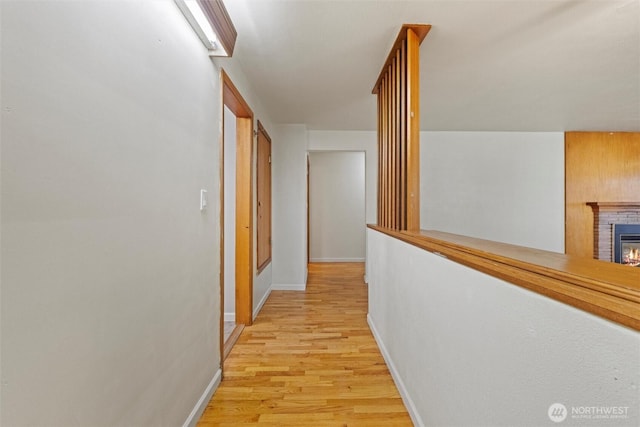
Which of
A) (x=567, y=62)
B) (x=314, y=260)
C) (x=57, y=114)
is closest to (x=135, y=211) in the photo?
(x=57, y=114)

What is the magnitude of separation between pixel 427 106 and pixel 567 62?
130cm

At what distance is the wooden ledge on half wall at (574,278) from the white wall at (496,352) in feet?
0.08

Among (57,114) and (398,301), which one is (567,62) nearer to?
(398,301)

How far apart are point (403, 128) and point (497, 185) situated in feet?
11.0

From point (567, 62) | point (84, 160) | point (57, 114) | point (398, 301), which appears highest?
point (567, 62)

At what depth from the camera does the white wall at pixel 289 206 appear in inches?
161

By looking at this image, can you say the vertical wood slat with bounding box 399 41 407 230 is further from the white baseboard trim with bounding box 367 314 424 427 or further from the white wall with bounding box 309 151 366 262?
the white wall with bounding box 309 151 366 262

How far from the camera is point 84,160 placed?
82 centimetres

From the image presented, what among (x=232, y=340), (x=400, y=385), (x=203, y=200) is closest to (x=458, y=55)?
(x=203, y=200)

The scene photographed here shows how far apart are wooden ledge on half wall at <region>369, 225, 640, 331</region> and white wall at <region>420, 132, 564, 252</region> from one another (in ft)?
12.6

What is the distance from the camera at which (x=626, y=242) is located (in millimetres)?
4375

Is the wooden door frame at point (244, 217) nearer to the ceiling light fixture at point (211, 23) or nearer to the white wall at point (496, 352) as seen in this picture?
the ceiling light fixture at point (211, 23)

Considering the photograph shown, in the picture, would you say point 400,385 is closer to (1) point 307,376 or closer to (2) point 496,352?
(1) point 307,376

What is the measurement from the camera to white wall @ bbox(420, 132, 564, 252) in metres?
4.51
